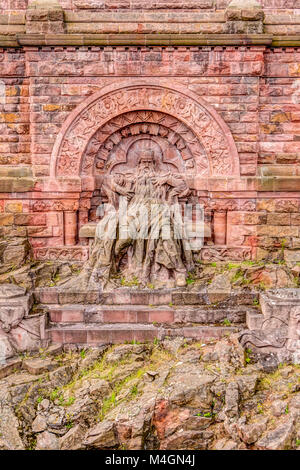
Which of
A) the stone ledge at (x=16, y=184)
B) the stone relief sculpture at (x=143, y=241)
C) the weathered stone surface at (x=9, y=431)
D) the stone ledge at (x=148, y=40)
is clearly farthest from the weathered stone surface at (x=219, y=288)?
the stone ledge at (x=148, y=40)

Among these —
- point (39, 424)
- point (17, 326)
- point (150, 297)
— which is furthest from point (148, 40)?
point (39, 424)

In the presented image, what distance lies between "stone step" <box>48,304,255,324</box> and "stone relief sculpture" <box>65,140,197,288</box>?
1.77 ft

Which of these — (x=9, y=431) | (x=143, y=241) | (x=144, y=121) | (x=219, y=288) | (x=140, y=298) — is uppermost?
(x=144, y=121)

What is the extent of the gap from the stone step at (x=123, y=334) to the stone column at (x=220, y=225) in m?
2.27

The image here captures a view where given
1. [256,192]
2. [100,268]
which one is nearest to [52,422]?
[100,268]

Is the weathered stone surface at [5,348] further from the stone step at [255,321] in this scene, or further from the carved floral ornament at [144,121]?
the stone step at [255,321]

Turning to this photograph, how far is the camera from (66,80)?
9.38 meters

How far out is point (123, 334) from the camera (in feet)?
27.2

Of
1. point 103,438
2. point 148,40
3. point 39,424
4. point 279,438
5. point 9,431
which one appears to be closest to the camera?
point 279,438

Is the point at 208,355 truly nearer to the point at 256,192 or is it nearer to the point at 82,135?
the point at 256,192

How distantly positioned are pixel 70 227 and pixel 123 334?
2770 millimetres

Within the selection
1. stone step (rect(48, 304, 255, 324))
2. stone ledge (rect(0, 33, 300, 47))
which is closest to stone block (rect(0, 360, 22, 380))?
stone step (rect(48, 304, 255, 324))

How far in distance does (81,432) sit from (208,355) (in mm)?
2359

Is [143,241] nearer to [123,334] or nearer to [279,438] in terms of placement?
[123,334]
